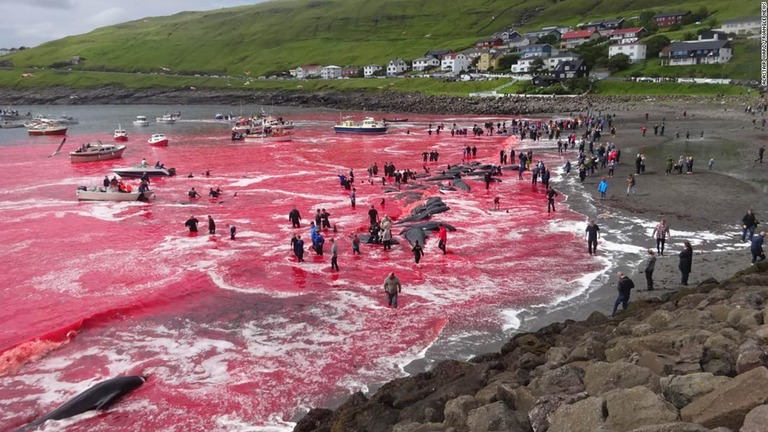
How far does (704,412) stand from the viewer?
745 cm

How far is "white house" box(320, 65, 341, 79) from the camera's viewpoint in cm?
18750

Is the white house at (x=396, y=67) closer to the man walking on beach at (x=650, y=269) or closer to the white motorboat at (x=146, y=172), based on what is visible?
the white motorboat at (x=146, y=172)

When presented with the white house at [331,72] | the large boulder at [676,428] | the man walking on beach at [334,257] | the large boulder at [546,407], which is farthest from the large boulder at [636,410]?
the white house at [331,72]

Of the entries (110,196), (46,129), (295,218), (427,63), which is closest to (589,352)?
(295,218)

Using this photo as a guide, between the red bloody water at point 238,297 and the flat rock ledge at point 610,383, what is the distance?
3.01 metres

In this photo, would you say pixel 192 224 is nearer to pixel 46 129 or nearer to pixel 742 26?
pixel 46 129

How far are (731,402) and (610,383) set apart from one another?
2.01m

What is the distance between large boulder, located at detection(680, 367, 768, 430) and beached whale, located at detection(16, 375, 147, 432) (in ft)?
43.6

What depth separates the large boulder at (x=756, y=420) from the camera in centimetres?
654

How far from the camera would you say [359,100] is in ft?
477

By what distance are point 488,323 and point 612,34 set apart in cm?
15114

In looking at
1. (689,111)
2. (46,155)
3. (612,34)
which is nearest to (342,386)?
(46,155)

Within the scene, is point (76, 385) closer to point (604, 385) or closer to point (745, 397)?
point (604, 385)

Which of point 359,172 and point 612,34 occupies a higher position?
point 612,34
